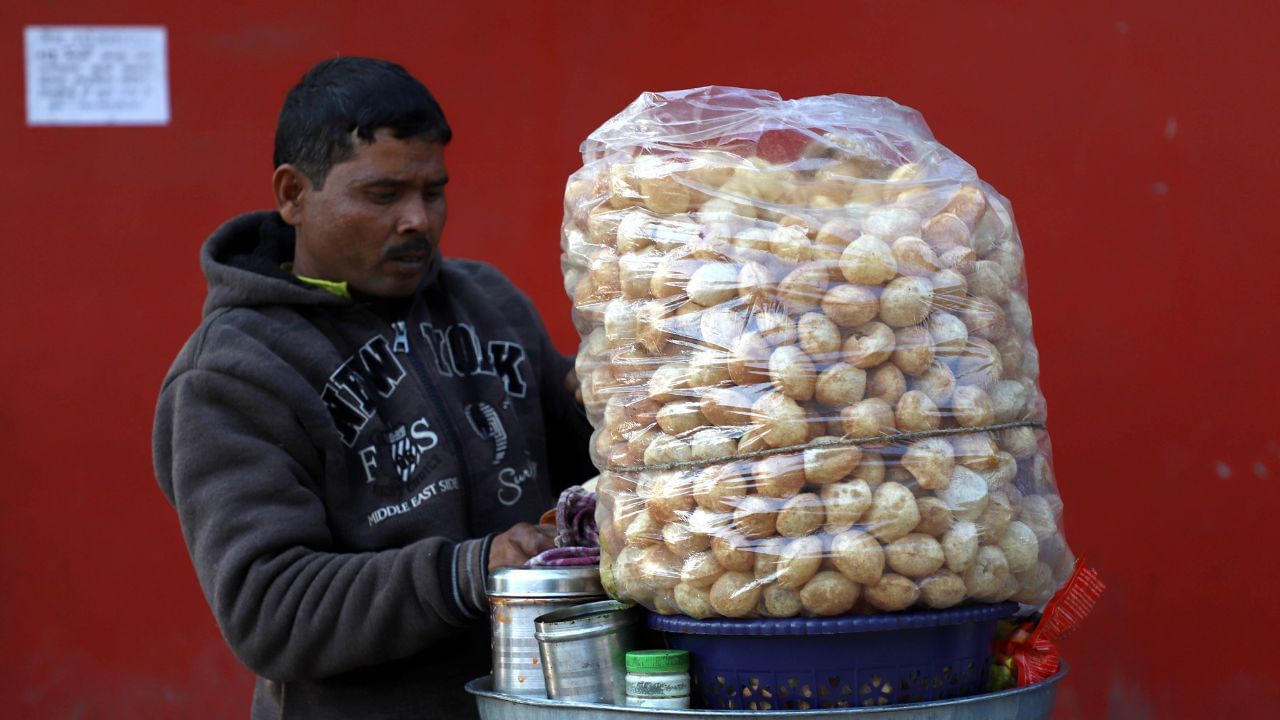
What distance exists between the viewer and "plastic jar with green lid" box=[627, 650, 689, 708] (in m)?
1.51

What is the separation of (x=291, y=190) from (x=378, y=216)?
0.20 meters

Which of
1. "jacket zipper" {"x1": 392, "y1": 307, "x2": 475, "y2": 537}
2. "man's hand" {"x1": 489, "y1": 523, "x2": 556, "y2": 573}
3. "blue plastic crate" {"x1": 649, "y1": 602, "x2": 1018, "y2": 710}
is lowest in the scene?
"blue plastic crate" {"x1": 649, "y1": 602, "x2": 1018, "y2": 710}

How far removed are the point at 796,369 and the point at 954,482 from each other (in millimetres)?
213

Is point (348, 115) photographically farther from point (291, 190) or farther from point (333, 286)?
point (333, 286)

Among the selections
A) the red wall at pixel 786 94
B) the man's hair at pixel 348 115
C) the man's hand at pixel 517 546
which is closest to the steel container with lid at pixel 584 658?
the man's hand at pixel 517 546

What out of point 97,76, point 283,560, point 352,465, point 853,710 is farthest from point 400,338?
point 97,76

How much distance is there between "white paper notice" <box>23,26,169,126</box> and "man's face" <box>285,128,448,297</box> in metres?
1.67

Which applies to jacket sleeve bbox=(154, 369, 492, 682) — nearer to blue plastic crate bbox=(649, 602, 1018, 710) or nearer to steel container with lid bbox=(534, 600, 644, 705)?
steel container with lid bbox=(534, 600, 644, 705)

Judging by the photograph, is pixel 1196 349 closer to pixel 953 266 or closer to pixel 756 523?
pixel 953 266

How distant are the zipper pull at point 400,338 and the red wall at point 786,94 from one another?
1.40m

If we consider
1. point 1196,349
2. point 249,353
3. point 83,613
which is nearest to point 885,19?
point 1196,349

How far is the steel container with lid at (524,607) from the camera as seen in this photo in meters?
1.63

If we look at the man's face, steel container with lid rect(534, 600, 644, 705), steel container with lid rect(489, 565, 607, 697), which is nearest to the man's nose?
the man's face

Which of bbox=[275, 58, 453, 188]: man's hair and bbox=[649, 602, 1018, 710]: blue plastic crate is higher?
bbox=[275, 58, 453, 188]: man's hair
